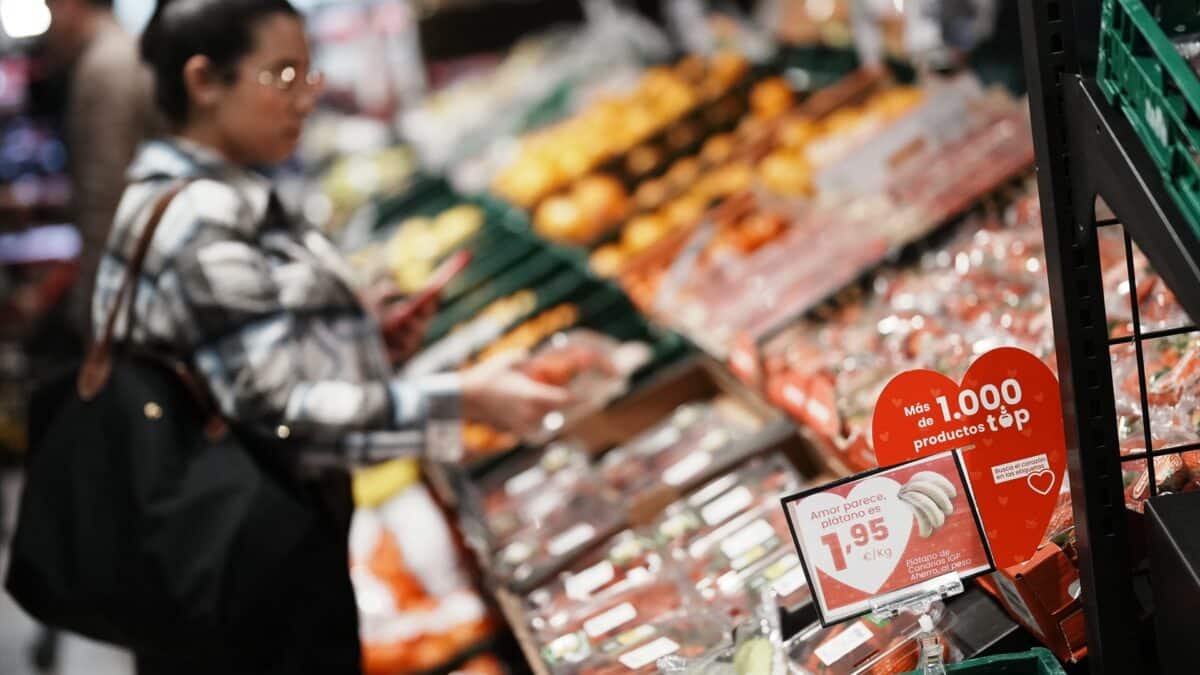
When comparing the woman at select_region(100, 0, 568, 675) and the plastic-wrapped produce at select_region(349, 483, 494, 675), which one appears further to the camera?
the plastic-wrapped produce at select_region(349, 483, 494, 675)

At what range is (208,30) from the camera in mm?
2037

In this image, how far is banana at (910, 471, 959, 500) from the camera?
4.14ft

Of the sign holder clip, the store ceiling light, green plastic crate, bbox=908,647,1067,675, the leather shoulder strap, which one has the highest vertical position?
the store ceiling light

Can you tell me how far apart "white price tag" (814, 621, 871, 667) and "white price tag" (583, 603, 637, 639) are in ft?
1.66

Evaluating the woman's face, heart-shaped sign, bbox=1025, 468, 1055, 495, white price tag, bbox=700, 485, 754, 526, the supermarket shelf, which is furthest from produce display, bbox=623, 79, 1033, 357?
the supermarket shelf

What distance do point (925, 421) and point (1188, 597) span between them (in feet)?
0.97

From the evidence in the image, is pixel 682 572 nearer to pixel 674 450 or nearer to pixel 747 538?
pixel 747 538

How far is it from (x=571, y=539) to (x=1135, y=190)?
151 centimetres

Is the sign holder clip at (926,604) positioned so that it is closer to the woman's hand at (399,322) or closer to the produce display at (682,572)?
the produce display at (682,572)

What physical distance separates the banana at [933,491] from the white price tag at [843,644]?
1.02 feet

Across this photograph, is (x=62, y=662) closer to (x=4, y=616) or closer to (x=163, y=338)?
(x=4, y=616)

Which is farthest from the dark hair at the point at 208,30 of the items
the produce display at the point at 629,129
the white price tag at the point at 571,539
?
the produce display at the point at 629,129

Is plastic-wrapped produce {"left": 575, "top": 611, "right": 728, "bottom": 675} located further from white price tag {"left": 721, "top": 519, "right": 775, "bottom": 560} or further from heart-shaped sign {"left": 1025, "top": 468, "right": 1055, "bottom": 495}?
heart-shaped sign {"left": 1025, "top": 468, "right": 1055, "bottom": 495}

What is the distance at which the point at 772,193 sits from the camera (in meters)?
3.40
